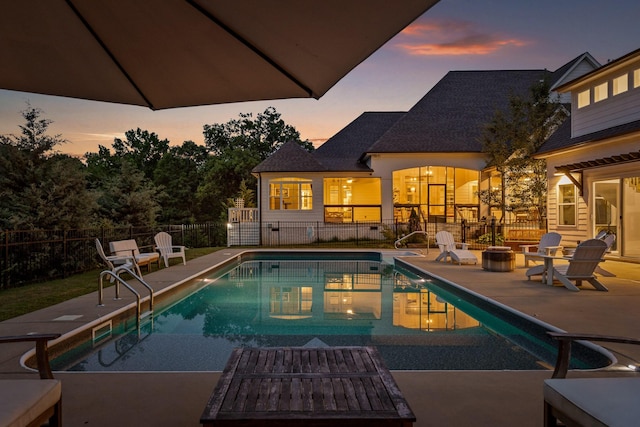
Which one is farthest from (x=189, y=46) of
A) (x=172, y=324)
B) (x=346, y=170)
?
(x=346, y=170)

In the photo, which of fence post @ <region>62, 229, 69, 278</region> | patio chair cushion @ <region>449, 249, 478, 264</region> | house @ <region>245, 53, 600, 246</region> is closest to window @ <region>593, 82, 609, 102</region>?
patio chair cushion @ <region>449, 249, 478, 264</region>

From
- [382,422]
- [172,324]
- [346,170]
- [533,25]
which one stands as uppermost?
[533,25]

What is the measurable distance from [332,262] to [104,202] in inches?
387

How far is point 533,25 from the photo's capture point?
19.1 meters

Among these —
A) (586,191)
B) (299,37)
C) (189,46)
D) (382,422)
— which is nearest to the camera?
(382,422)

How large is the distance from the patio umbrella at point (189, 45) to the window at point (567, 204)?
14771 mm

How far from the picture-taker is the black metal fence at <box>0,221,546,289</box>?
1037cm

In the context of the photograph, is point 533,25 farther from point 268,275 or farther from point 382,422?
point 382,422

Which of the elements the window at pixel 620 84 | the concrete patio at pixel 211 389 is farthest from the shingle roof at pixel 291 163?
the concrete patio at pixel 211 389

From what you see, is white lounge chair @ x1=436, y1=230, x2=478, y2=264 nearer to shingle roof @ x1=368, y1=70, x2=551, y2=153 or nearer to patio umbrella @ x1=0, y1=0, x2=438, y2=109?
shingle roof @ x1=368, y1=70, x2=551, y2=153

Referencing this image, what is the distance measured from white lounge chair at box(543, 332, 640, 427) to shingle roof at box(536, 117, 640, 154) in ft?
38.0

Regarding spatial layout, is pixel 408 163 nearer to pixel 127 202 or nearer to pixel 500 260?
pixel 500 260

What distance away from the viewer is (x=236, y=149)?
37625 millimetres

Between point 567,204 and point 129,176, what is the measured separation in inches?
667
